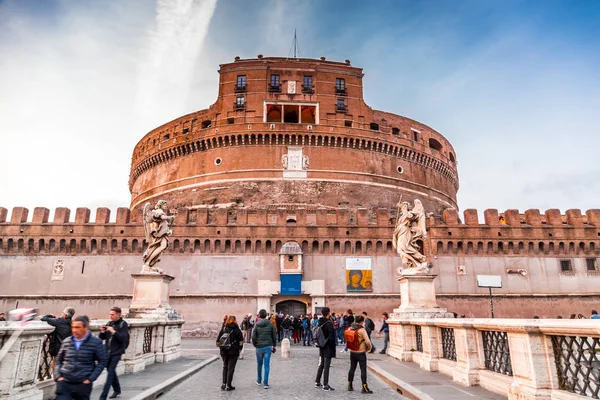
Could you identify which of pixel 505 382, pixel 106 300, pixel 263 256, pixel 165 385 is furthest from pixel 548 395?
pixel 106 300

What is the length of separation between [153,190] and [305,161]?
44.7 feet

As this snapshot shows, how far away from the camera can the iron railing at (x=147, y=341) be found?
938cm

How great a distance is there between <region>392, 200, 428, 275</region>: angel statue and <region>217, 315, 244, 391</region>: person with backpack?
472 cm

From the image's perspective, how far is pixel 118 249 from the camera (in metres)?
25.2

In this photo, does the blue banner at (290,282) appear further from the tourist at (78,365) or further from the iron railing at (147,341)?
the tourist at (78,365)

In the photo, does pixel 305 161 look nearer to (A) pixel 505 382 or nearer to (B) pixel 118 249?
(B) pixel 118 249

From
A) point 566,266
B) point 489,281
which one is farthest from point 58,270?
point 566,266

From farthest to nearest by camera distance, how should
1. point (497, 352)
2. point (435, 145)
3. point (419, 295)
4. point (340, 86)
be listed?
point (435, 145) → point (340, 86) → point (419, 295) → point (497, 352)

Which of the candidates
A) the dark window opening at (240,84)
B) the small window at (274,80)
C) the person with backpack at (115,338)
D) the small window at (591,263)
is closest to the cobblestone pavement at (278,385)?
the person with backpack at (115,338)

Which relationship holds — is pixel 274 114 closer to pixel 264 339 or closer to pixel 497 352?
pixel 264 339

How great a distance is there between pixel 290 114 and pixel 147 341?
29300 millimetres

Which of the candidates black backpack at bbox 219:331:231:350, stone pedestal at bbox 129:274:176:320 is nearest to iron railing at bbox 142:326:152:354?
stone pedestal at bbox 129:274:176:320

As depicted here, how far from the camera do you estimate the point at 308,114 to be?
3669 cm

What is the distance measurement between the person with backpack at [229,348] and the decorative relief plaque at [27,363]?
8.53 ft
